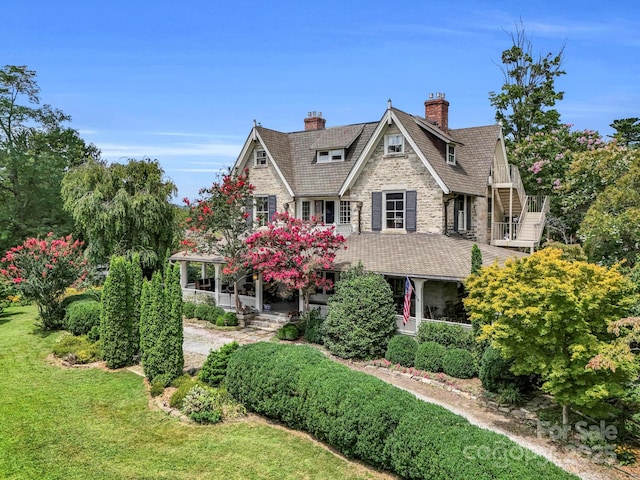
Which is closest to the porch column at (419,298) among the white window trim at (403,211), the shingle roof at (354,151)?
the white window trim at (403,211)

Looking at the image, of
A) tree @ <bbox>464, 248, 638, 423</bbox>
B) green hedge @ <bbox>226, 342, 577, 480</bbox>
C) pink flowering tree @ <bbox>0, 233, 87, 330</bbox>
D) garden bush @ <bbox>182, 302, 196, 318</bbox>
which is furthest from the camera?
garden bush @ <bbox>182, 302, 196, 318</bbox>

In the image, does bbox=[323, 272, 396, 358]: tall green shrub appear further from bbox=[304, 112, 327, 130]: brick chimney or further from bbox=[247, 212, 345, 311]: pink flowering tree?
bbox=[304, 112, 327, 130]: brick chimney

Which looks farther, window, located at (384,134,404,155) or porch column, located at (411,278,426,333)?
window, located at (384,134,404,155)

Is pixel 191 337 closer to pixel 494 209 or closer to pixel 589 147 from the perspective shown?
pixel 494 209

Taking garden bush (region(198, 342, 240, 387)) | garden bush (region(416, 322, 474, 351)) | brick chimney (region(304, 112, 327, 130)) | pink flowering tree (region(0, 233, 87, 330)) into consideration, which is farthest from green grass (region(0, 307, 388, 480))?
brick chimney (region(304, 112, 327, 130))

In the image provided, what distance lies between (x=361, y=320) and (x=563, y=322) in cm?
810

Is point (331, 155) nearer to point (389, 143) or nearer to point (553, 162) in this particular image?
point (389, 143)

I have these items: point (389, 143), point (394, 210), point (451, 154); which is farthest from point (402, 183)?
point (451, 154)

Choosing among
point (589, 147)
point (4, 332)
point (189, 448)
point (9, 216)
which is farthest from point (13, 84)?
point (589, 147)

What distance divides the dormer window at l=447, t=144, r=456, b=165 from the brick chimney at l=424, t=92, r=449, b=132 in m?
2.63

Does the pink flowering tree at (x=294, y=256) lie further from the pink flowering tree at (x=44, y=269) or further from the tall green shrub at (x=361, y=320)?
the pink flowering tree at (x=44, y=269)

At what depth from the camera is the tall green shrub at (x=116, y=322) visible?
16.8 m

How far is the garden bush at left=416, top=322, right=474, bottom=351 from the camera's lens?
16.2 metres

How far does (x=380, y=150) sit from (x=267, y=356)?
13.8 meters
